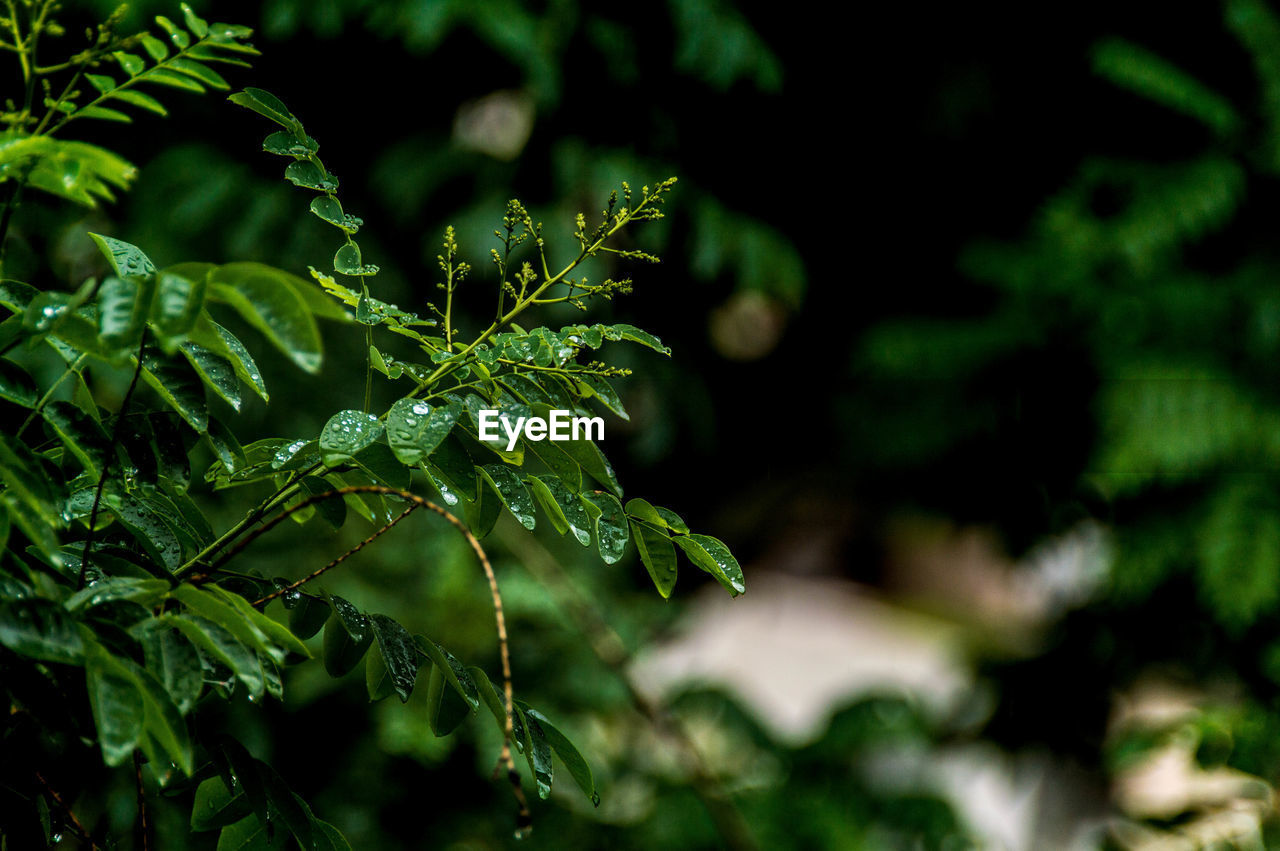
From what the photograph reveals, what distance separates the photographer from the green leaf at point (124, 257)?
333 millimetres

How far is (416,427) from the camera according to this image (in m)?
0.31

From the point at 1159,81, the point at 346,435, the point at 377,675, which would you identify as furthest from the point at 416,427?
the point at 1159,81

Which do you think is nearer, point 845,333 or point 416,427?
point 416,427

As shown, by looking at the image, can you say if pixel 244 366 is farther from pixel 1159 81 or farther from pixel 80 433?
pixel 1159 81

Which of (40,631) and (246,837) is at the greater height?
(40,631)

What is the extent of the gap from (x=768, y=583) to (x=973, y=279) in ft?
2.48

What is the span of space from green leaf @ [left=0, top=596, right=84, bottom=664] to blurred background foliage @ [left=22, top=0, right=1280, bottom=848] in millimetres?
827

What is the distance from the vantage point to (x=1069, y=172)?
1479mm

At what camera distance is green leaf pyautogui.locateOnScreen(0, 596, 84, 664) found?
245 millimetres

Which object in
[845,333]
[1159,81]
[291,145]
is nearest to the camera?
[291,145]

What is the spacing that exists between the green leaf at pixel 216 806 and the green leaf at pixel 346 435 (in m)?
0.14

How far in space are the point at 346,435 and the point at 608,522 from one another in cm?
10

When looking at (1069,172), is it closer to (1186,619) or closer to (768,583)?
(1186,619)

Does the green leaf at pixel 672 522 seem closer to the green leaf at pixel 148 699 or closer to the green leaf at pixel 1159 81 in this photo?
the green leaf at pixel 148 699
